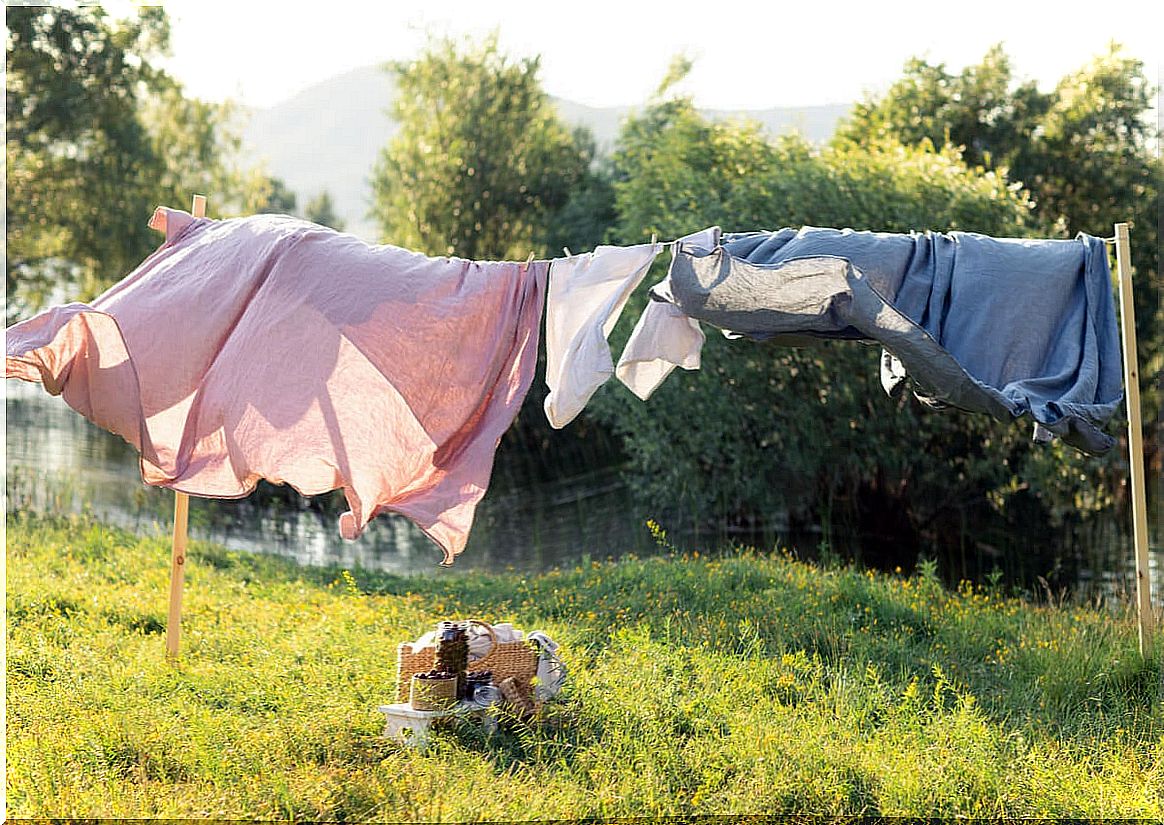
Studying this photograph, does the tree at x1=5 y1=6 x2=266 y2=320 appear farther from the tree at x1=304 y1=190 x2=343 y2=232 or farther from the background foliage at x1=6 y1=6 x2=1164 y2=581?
the tree at x1=304 y1=190 x2=343 y2=232

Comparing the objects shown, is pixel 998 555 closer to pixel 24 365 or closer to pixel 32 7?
pixel 24 365

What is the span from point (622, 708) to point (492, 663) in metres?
0.49

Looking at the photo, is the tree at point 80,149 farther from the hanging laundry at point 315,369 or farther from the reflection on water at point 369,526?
the hanging laundry at point 315,369

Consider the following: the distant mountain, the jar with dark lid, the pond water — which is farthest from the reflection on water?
the distant mountain

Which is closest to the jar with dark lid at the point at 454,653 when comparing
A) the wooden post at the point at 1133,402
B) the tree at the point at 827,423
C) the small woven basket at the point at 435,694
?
the small woven basket at the point at 435,694

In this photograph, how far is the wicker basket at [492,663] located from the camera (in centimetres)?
416

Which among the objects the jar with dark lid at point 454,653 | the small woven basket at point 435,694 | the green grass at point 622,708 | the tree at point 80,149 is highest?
the tree at point 80,149

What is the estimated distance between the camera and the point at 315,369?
3889mm

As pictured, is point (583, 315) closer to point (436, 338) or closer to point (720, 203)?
point (436, 338)

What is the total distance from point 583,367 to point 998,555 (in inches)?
270

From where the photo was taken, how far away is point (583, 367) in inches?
147

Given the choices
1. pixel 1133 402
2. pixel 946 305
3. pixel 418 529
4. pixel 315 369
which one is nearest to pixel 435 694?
pixel 315 369

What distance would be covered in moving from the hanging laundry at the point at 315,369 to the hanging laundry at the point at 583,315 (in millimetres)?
103

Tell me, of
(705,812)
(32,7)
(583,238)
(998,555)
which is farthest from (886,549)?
(32,7)
